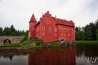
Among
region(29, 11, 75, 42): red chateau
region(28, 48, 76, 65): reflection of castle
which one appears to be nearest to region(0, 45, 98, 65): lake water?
region(28, 48, 76, 65): reflection of castle

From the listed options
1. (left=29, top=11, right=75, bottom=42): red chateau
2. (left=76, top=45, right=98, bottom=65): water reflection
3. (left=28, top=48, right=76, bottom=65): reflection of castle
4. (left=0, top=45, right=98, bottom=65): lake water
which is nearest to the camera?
(left=76, top=45, right=98, bottom=65): water reflection

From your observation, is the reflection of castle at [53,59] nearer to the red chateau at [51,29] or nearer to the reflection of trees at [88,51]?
the reflection of trees at [88,51]

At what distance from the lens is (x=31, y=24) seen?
253 ft

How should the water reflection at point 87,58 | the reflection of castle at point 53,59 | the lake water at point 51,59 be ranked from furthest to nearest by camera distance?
the lake water at point 51,59, the reflection of castle at point 53,59, the water reflection at point 87,58

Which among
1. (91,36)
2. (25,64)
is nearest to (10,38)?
(25,64)

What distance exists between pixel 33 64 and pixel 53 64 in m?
2.65

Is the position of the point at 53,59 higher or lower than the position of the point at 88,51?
lower

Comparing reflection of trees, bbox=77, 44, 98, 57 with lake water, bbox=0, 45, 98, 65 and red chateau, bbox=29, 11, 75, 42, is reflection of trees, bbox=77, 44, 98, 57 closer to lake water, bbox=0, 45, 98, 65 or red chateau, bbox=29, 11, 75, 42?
lake water, bbox=0, 45, 98, 65

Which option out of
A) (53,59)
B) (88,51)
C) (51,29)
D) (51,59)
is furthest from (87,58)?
(51,29)

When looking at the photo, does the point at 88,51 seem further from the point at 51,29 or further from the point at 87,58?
→ the point at 51,29

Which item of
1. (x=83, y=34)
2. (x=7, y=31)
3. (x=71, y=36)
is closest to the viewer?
(x=71, y=36)

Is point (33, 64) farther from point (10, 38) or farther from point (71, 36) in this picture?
point (71, 36)

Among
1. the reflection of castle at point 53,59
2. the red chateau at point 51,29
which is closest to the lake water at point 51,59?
the reflection of castle at point 53,59

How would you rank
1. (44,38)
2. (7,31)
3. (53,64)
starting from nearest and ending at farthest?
(53,64)
(44,38)
(7,31)
